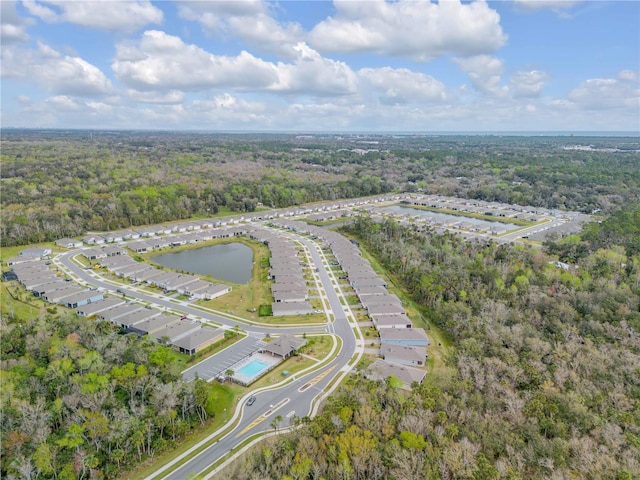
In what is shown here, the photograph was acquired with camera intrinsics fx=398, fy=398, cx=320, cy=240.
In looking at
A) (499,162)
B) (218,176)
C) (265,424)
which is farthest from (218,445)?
(499,162)

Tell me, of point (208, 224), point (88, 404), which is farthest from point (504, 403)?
point (208, 224)

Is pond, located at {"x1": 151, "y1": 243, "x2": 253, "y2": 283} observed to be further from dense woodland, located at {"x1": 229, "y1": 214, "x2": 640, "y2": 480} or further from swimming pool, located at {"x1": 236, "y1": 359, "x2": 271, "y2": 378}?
dense woodland, located at {"x1": 229, "y1": 214, "x2": 640, "y2": 480}

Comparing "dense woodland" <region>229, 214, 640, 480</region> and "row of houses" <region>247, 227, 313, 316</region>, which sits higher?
"dense woodland" <region>229, 214, 640, 480</region>

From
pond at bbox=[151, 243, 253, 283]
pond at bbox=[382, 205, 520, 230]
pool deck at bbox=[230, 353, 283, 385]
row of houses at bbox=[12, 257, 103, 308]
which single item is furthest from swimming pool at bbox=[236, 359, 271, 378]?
pond at bbox=[382, 205, 520, 230]

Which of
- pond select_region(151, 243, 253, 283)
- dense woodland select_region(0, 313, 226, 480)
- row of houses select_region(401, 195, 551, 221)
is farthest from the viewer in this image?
row of houses select_region(401, 195, 551, 221)

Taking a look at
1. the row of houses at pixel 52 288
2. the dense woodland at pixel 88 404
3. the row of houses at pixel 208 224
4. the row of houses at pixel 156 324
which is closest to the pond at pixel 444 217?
the row of houses at pixel 208 224
